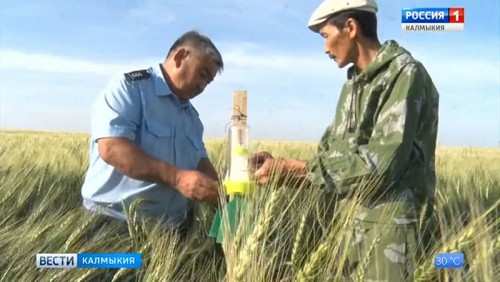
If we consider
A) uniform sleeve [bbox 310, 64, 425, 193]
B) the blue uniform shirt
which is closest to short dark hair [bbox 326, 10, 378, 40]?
uniform sleeve [bbox 310, 64, 425, 193]

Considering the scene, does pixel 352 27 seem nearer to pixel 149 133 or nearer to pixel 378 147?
pixel 378 147

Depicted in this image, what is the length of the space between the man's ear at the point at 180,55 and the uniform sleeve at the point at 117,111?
7.5 inches

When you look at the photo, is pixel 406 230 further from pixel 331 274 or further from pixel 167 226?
pixel 167 226

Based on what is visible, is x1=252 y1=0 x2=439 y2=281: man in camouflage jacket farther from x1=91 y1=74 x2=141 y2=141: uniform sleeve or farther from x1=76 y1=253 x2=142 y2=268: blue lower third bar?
x1=91 y1=74 x2=141 y2=141: uniform sleeve

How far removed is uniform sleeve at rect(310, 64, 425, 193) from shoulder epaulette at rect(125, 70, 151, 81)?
0.93m

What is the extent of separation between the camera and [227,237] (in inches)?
61.4

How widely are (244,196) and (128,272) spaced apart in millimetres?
467

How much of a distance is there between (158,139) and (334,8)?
0.85 meters

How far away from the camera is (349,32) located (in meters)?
1.74

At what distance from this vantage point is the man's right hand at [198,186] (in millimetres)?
1914

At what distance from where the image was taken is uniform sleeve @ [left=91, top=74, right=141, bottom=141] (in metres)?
2.12

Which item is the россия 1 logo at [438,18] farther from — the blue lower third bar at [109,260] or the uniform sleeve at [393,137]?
the blue lower third bar at [109,260]

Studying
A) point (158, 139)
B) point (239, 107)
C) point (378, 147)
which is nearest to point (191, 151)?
point (158, 139)

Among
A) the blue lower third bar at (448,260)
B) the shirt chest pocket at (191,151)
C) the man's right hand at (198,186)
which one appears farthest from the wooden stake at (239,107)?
the blue lower third bar at (448,260)
